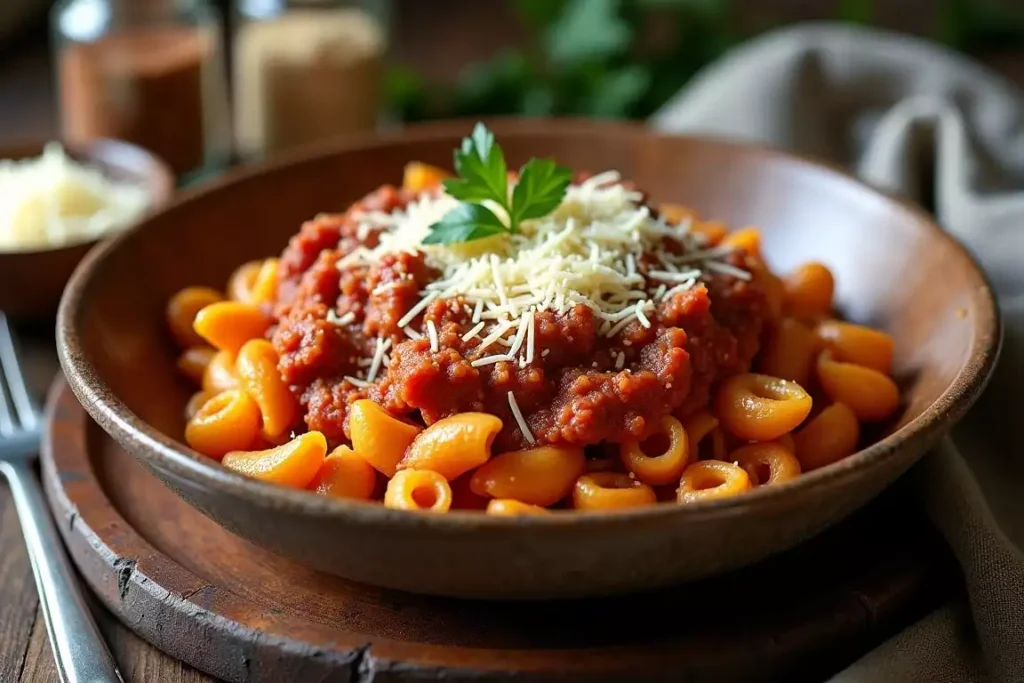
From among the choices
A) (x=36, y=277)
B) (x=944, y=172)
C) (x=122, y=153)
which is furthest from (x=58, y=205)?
(x=944, y=172)

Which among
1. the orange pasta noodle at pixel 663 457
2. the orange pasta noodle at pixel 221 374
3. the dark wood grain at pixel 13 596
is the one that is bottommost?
the dark wood grain at pixel 13 596

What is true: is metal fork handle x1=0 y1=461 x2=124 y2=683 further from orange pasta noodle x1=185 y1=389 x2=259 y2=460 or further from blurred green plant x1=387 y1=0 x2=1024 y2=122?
blurred green plant x1=387 y1=0 x2=1024 y2=122

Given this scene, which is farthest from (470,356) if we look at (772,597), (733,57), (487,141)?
(733,57)


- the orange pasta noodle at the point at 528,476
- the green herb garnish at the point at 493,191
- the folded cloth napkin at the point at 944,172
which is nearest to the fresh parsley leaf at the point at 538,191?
the green herb garnish at the point at 493,191

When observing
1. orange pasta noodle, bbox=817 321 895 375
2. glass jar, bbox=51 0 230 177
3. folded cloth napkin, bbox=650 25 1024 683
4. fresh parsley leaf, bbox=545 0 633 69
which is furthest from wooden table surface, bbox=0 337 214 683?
fresh parsley leaf, bbox=545 0 633 69

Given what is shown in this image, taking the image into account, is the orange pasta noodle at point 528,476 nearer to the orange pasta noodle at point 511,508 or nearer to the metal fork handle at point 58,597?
the orange pasta noodle at point 511,508

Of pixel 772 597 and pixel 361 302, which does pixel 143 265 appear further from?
pixel 772 597
